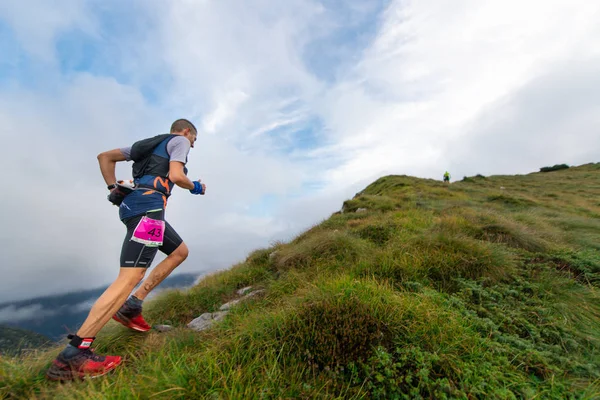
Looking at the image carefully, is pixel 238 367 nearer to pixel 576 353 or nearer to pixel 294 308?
pixel 294 308

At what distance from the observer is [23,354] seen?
2.46 m

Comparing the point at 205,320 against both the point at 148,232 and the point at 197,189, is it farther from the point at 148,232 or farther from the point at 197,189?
the point at 197,189

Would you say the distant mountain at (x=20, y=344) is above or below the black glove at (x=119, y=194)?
below

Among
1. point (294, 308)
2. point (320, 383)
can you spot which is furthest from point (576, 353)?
point (294, 308)

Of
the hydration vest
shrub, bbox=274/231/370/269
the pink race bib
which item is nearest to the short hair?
the hydration vest

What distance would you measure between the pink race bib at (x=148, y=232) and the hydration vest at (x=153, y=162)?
1.28 ft

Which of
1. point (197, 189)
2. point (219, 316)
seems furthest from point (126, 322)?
point (197, 189)

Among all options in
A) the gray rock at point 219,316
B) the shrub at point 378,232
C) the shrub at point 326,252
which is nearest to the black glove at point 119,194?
the gray rock at point 219,316

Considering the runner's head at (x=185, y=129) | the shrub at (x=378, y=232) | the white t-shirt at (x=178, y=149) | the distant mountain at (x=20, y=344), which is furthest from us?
the shrub at (x=378, y=232)

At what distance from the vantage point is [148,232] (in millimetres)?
2684

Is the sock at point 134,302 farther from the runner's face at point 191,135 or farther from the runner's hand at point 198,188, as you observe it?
the runner's face at point 191,135

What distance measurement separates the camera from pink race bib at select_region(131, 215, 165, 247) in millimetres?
2631

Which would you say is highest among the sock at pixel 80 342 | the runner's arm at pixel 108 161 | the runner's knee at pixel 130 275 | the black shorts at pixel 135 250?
the runner's arm at pixel 108 161

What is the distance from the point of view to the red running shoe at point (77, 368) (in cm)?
203
